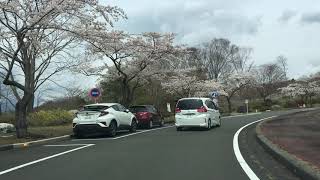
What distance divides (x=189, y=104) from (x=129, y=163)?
1528 centimetres

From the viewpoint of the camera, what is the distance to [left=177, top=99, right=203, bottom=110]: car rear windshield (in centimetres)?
2831

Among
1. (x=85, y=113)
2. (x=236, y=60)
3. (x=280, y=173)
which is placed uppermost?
(x=236, y=60)

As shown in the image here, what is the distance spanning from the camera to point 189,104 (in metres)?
28.5

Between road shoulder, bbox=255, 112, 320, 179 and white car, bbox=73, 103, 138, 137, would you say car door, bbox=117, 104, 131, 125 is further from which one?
road shoulder, bbox=255, 112, 320, 179

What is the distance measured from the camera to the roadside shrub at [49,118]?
121ft

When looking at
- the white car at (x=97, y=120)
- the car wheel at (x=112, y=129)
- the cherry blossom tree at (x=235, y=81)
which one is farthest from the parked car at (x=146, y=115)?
the cherry blossom tree at (x=235, y=81)

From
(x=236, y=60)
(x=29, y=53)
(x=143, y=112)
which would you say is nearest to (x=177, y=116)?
(x=143, y=112)

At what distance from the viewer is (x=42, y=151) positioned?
17.8 metres

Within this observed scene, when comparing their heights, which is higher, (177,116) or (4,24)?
(4,24)

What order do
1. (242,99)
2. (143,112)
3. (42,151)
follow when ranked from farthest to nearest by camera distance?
(242,99)
(143,112)
(42,151)

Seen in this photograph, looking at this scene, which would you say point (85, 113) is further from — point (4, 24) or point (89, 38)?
point (4, 24)

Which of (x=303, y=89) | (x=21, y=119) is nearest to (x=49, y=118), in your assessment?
(x=21, y=119)

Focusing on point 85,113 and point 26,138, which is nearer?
point 26,138

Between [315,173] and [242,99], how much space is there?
101761 millimetres
